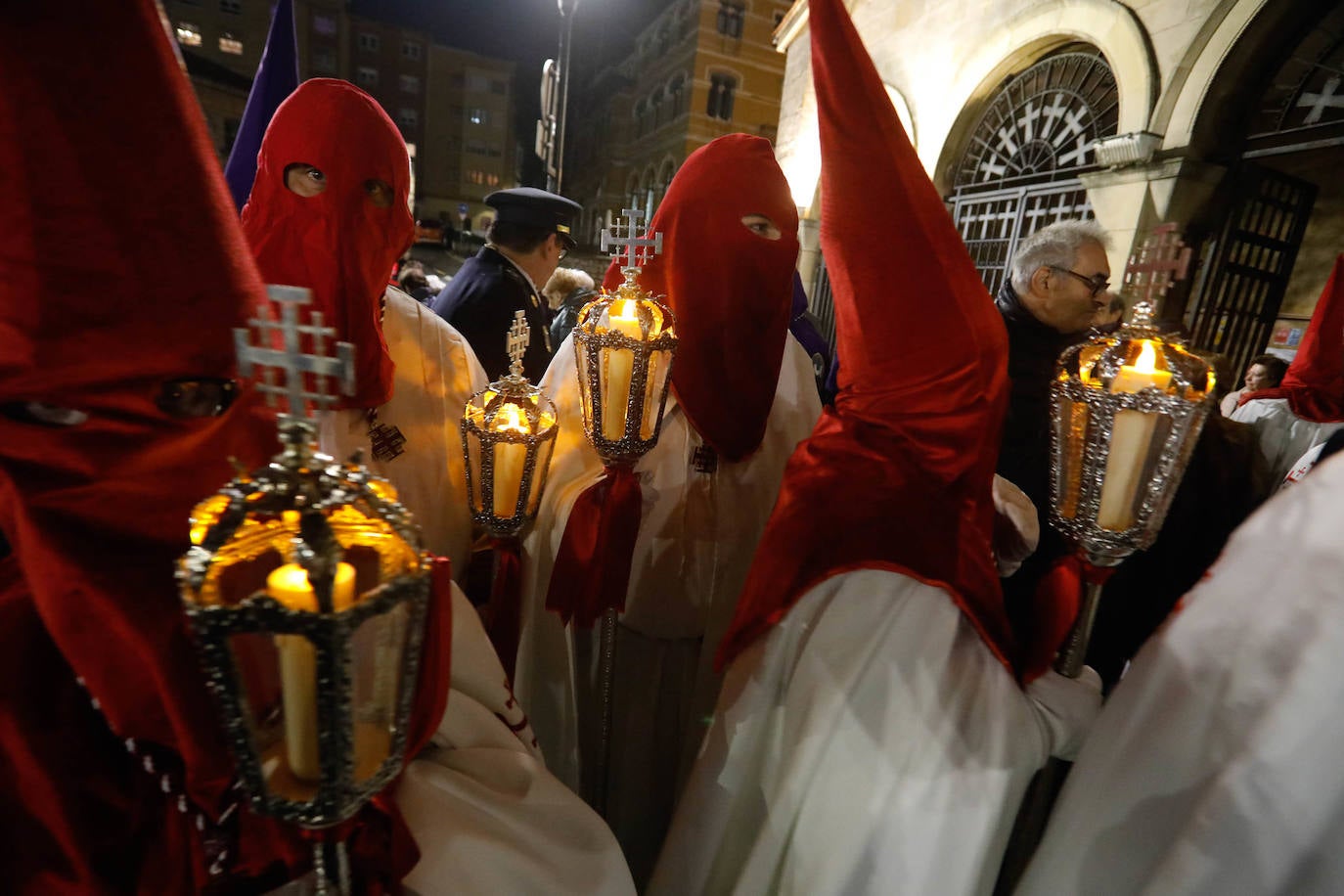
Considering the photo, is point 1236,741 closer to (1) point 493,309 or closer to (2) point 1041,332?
(2) point 1041,332

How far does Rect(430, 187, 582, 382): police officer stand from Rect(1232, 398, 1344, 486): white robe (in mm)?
4178

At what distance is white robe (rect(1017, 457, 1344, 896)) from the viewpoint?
0.98 meters

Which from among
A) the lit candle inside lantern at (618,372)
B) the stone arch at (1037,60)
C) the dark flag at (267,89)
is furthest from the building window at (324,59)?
the lit candle inside lantern at (618,372)

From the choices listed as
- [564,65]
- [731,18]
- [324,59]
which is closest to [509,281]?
[564,65]

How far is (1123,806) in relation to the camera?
1.21 m

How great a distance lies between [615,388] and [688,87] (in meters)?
31.8

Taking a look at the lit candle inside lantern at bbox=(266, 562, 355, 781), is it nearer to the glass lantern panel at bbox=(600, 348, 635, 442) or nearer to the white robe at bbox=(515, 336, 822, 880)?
the glass lantern panel at bbox=(600, 348, 635, 442)

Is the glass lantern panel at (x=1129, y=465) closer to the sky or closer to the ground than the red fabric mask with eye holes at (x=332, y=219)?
closer to the ground

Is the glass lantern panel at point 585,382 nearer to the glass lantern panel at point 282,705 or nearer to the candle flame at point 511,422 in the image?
the candle flame at point 511,422

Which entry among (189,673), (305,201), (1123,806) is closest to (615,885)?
(189,673)

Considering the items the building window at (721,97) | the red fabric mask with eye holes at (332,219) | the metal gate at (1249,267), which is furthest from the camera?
the building window at (721,97)

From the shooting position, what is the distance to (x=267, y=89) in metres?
3.38

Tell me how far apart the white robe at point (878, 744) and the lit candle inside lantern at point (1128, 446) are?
0.42m

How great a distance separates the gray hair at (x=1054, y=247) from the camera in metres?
2.35
